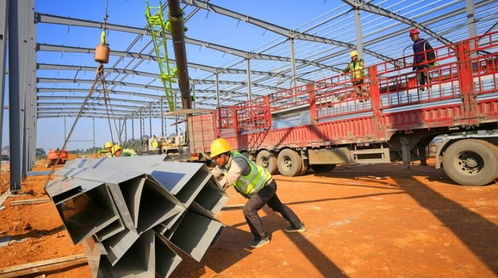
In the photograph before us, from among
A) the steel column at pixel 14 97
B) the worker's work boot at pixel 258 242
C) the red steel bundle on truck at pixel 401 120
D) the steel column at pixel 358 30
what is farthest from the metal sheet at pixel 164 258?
the steel column at pixel 358 30

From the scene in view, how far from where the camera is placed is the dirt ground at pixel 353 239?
11.6 feet

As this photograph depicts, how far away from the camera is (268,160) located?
12297 mm

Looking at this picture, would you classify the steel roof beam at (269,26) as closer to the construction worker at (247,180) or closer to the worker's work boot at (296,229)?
the construction worker at (247,180)

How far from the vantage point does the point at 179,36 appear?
32.2 ft

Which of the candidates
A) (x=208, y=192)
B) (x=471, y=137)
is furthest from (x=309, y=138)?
(x=208, y=192)

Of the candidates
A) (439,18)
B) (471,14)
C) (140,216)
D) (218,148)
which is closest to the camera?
(140,216)

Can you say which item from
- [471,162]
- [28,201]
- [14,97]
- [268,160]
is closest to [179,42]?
[14,97]

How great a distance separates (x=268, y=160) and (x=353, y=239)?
793 centimetres

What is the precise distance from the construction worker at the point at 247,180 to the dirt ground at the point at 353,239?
289mm

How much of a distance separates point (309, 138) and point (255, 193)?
20.7 ft

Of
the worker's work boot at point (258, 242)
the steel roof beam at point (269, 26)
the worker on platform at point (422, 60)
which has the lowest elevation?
the worker's work boot at point (258, 242)

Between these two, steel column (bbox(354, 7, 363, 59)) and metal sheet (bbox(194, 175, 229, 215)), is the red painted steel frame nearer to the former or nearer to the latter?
steel column (bbox(354, 7, 363, 59))

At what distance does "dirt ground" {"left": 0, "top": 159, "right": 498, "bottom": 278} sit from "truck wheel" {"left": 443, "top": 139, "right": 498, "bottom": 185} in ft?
0.74

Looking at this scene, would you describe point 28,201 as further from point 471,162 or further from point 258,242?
point 471,162
